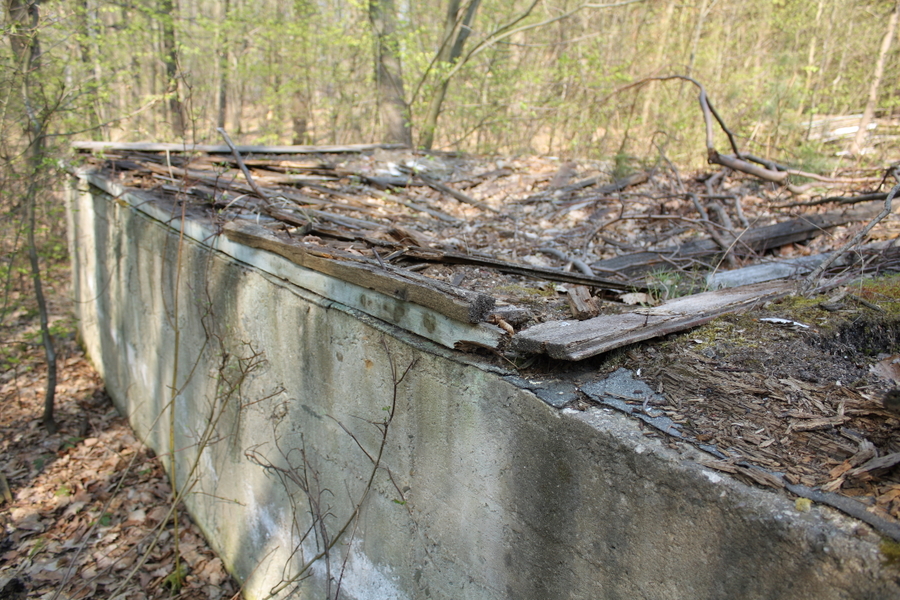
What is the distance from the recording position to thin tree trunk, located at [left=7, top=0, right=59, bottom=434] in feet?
16.1

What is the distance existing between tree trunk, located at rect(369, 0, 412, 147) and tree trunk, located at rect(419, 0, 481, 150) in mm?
425

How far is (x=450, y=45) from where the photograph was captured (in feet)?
32.6

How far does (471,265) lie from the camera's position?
317cm

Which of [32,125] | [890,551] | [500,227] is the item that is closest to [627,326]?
[890,551]

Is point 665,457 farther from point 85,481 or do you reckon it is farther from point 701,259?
point 85,481

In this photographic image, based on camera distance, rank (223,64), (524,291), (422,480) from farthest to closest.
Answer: (223,64) < (524,291) < (422,480)

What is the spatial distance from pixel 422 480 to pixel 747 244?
3150 millimetres

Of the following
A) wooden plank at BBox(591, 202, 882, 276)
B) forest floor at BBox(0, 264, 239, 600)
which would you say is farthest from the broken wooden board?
forest floor at BBox(0, 264, 239, 600)

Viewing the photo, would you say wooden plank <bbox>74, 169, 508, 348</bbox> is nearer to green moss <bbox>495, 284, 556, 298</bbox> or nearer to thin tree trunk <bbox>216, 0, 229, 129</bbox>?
green moss <bbox>495, 284, 556, 298</bbox>

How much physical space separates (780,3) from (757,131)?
12.6 feet

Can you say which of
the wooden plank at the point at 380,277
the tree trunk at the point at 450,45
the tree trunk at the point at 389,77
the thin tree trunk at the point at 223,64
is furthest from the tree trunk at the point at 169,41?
the wooden plank at the point at 380,277

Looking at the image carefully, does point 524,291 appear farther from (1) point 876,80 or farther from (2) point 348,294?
(1) point 876,80

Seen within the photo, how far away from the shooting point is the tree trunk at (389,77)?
1006cm

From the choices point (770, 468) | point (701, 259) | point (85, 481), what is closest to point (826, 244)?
point (701, 259)
